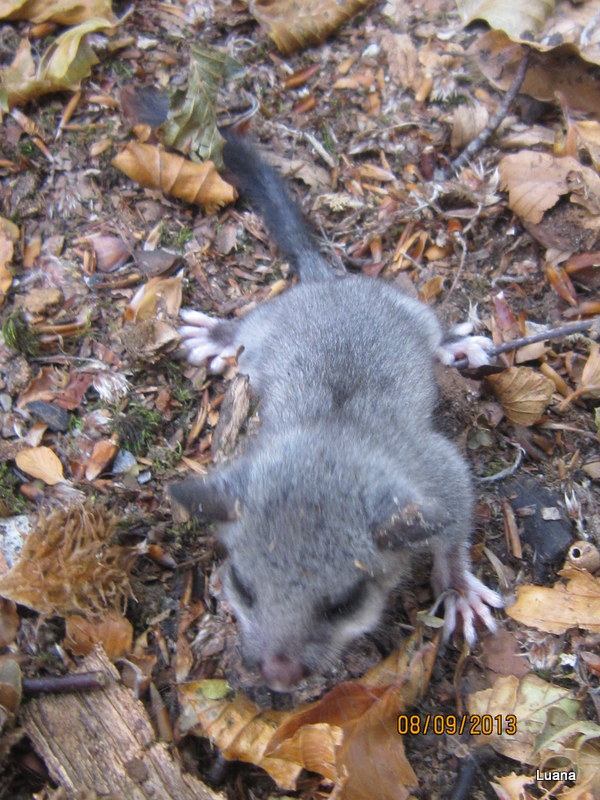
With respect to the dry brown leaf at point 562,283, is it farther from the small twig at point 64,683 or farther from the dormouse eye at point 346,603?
the small twig at point 64,683

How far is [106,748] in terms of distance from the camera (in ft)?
8.75

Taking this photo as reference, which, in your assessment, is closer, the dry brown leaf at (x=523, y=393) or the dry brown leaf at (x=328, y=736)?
the dry brown leaf at (x=328, y=736)

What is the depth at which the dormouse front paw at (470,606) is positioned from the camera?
3.17 meters

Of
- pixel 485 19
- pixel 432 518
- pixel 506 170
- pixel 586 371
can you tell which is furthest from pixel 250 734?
pixel 485 19

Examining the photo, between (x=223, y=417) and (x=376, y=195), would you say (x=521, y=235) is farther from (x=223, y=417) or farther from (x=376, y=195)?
(x=223, y=417)

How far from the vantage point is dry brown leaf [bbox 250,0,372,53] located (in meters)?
4.60

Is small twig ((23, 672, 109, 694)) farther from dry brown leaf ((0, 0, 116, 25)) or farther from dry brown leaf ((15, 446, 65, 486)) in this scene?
dry brown leaf ((0, 0, 116, 25))

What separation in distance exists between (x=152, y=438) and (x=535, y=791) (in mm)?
2281

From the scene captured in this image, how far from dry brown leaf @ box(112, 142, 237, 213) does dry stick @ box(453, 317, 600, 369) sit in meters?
1.73

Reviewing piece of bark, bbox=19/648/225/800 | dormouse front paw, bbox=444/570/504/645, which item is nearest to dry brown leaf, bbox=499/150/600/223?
dormouse front paw, bbox=444/570/504/645

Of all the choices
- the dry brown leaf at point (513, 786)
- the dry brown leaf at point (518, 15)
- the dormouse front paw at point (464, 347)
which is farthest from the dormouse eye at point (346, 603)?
the dry brown leaf at point (518, 15)

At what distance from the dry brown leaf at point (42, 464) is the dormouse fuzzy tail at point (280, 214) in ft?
5.73
